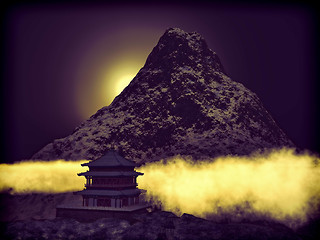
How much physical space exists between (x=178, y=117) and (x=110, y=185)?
6783 centimetres

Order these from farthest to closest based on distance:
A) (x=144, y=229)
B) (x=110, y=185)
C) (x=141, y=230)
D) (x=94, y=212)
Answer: (x=110, y=185) < (x=94, y=212) < (x=144, y=229) < (x=141, y=230)

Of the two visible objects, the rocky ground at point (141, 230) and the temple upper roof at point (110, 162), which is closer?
the rocky ground at point (141, 230)

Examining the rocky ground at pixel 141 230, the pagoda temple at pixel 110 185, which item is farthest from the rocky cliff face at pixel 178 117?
the rocky ground at pixel 141 230

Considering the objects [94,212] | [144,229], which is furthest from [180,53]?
[144,229]

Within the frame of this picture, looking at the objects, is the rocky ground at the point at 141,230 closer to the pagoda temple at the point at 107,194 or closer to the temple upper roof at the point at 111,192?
the pagoda temple at the point at 107,194

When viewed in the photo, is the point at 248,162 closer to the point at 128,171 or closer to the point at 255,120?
the point at 255,120

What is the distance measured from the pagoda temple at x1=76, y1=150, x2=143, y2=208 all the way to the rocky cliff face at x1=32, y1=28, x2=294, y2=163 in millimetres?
45573

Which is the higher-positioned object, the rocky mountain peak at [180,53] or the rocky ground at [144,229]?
the rocky mountain peak at [180,53]

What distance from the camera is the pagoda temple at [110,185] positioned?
8625 centimetres

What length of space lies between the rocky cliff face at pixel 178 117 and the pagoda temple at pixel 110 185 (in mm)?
45573

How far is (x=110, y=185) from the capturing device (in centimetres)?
8788

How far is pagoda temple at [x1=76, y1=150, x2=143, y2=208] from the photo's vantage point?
283 feet

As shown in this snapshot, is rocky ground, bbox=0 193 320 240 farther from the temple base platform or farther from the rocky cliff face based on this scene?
the rocky cliff face

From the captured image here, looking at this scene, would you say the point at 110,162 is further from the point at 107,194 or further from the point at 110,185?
the point at 107,194
